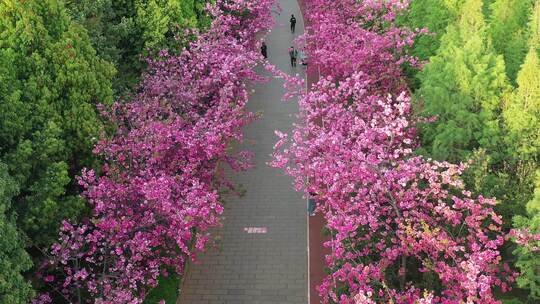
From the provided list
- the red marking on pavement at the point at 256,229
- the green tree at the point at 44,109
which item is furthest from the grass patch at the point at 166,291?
the green tree at the point at 44,109

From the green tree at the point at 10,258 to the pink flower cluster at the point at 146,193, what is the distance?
1363 mm

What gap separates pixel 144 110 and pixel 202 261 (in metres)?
5.58

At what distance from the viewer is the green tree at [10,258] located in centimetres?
868

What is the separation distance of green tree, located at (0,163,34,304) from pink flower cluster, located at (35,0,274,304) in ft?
4.47

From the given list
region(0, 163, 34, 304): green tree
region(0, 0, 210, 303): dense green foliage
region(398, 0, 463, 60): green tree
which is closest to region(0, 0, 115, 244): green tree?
region(0, 0, 210, 303): dense green foliage

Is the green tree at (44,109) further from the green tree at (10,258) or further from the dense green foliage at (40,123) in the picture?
the green tree at (10,258)

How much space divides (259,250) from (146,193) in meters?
6.29

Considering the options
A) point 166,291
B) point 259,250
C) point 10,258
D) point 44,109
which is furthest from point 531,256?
point 44,109

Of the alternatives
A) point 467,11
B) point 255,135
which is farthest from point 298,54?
point 467,11

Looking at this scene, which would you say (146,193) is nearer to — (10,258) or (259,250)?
(10,258)

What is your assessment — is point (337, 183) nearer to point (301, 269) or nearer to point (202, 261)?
point (301, 269)

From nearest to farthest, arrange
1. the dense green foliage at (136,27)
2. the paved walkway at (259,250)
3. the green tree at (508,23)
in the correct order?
the paved walkway at (259,250) → the green tree at (508,23) → the dense green foliage at (136,27)

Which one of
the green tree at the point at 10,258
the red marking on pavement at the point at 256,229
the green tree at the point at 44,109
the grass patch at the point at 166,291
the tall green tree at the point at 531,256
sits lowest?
the grass patch at the point at 166,291

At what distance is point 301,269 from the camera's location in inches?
635
